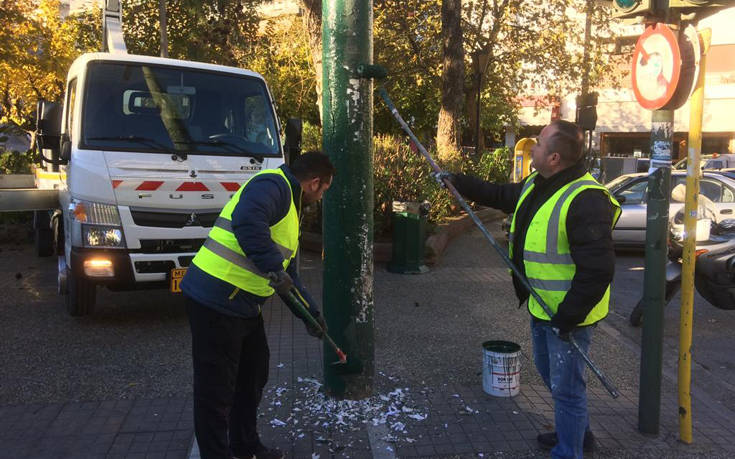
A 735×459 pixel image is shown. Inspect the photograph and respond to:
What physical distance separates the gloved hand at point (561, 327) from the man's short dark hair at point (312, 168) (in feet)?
4.38

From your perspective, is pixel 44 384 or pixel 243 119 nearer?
pixel 44 384

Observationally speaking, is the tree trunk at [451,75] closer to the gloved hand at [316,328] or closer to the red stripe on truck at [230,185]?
the red stripe on truck at [230,185]

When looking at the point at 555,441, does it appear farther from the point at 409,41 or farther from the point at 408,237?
the point at 409,41

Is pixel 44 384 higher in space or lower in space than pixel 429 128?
lower

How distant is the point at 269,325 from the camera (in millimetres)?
6086

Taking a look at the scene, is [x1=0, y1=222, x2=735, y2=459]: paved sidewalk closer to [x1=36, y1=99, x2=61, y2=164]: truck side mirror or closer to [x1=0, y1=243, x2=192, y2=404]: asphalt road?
[x1=0, y1=243, x2=192, y2=404]: asphalt road

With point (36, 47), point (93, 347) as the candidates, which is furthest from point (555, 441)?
point (36, 47)

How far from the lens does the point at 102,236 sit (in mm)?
5238

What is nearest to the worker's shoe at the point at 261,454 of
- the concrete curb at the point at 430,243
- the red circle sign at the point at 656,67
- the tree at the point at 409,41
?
the red circle sign at the point at 656,67

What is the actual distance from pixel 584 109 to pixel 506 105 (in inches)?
645

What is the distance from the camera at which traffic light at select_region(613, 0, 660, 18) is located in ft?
11.7

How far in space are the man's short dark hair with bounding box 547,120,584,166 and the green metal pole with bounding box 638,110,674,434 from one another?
2.50 ft

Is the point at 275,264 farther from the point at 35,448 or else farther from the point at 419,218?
the point at 419,218

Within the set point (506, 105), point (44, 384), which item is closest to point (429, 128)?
point (506, 105)
